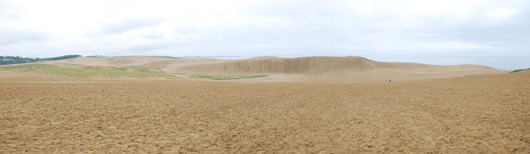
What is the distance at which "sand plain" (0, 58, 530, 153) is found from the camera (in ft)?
24.2

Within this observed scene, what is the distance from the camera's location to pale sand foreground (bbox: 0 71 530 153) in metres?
7.38

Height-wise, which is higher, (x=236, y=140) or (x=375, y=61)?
(x=375, y=61)

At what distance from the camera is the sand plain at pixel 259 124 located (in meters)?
7.37

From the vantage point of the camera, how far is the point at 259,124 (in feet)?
34.7

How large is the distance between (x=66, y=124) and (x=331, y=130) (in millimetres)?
9687

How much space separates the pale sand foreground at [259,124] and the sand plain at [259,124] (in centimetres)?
3

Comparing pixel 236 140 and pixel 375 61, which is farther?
pixel 375 61

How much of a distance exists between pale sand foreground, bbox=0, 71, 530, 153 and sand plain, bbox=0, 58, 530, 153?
30 mm

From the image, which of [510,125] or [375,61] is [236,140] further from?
[375,61]

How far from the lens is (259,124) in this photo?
34.7ft

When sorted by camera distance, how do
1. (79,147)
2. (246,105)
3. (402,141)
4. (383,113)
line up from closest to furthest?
(79,147) → (402,141) → (383,113) → (246,105)

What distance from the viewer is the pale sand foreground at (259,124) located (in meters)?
7.38

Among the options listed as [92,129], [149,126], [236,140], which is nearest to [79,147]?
[92,129]

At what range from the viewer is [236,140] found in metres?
8.41
